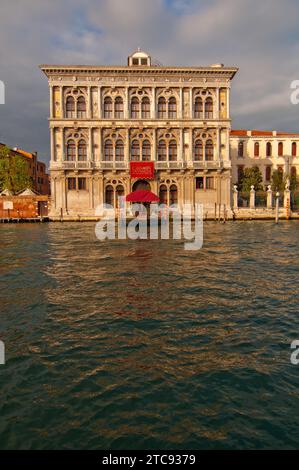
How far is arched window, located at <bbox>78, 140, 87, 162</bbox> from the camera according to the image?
123 feet

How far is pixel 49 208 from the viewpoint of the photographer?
37594 mm

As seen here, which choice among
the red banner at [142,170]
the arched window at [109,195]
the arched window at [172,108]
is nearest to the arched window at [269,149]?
the arched window at [172,108]

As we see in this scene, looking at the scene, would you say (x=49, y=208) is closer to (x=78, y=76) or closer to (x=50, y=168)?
(x=50, y=168)

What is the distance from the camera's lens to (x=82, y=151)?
37688 mm

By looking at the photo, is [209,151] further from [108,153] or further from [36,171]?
[36,171]

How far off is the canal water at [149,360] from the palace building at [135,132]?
86.0 feet

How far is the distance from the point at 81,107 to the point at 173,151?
1089 cm

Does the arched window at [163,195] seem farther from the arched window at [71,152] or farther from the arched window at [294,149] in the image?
the arched window at [294,149]

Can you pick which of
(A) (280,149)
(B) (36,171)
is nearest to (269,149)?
(A) (280,149)

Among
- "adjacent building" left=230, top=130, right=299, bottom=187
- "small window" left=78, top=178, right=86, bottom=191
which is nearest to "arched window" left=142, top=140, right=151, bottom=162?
"small window" left=78, top=178, right=86, bottom=191

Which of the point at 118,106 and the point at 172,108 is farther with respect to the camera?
the point at 172,108

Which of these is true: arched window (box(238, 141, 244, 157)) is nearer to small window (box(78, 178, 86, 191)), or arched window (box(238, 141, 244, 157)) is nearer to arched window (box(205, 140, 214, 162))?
arched window (box(205, 140, 214, 162))

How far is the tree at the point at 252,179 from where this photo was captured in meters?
45.5

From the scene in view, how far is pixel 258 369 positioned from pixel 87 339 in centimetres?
316
